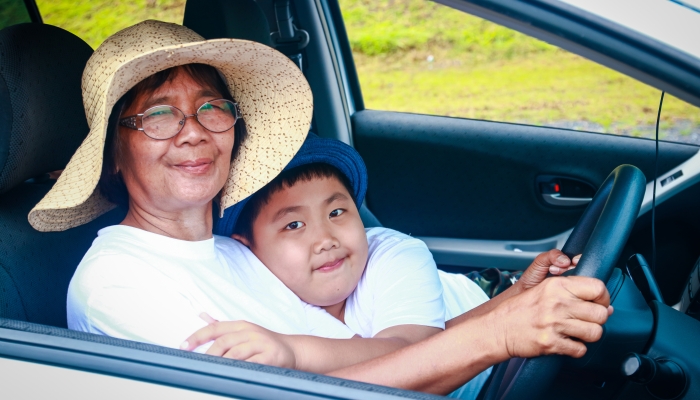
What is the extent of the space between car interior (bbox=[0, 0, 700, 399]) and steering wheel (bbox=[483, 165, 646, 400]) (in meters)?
0.03

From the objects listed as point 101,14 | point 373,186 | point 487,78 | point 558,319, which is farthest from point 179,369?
point 487,78

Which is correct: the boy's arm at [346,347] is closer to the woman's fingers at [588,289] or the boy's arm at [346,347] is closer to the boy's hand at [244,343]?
Answer: the boy's hand at [244,343]

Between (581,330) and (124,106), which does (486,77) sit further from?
(581,330)

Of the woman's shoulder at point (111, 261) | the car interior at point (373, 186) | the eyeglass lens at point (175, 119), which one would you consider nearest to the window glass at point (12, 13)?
the car interior at point (373, 186)

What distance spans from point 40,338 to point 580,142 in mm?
2440

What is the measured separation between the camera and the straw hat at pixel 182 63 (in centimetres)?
160

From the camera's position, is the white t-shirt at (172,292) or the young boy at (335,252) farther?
the young boy at (335,252)

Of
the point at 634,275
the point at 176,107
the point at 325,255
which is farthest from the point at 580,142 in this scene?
the point at 176,107

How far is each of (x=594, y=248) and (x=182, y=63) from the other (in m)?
1.03

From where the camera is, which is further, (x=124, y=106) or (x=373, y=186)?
(x=373, y=186)

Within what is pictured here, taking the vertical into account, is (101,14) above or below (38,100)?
below

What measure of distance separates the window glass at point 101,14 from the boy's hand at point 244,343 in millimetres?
1208

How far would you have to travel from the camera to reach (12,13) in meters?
2.25

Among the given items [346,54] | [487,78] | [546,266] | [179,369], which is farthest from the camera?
[487,78]
